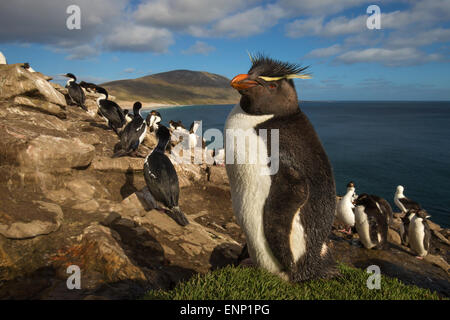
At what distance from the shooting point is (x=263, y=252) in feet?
11.0

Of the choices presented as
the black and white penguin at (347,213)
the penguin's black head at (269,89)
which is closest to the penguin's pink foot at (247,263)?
the penguin's black head at (269,89)

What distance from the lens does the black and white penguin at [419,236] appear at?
9516mm

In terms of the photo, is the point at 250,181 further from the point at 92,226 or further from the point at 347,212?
the point at 347,212

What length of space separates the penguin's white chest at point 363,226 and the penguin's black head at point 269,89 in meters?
7.31

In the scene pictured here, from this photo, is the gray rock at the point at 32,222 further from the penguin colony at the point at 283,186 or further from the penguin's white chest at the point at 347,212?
the penguin's white chest at the point at 347,212

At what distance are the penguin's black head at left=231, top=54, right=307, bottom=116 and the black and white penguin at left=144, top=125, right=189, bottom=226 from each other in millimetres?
3628

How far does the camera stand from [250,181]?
3281mm

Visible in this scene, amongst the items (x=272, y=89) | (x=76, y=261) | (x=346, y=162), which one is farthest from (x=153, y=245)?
(x=346, y=162)

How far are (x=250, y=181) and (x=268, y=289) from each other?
3.90 feet

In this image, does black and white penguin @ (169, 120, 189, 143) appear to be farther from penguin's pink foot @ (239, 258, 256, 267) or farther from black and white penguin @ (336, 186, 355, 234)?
penguin's pink foot @ (239, 258, 256, 267)

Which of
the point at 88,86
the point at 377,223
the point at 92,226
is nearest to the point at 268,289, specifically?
the point at 92,226

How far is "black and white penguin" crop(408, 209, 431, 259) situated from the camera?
952 cm

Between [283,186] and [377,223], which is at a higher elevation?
[283,186]
